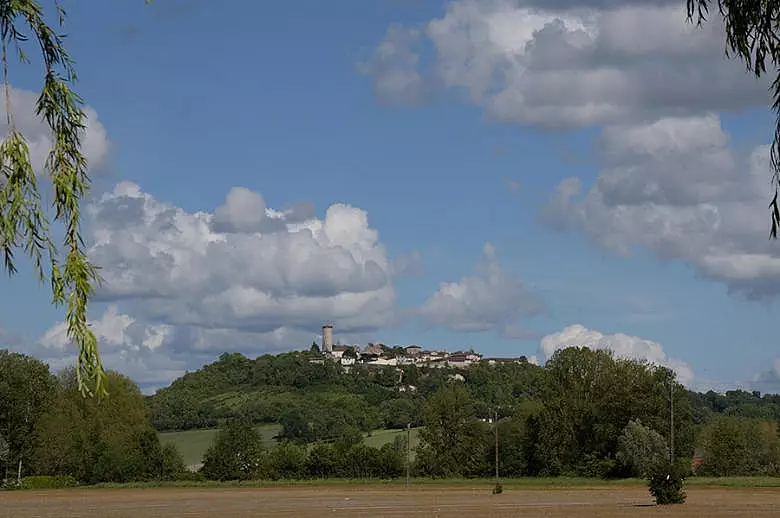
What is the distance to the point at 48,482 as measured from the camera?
110938 mm

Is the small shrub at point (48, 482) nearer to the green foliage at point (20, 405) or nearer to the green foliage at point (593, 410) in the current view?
the green foliage at point (20, 405)

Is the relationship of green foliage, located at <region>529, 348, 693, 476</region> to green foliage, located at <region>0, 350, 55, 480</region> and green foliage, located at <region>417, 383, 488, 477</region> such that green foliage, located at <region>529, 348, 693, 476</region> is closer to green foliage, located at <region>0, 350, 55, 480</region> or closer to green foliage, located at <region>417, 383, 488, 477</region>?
green foliage, located at <region>417, 383, 488, 477</region>

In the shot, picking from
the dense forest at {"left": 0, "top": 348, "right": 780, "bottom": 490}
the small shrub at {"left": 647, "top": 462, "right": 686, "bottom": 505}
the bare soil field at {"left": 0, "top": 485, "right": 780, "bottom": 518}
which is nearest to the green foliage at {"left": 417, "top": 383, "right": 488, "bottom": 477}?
the dense forest at {"left": 0, "top": 348, "right": 780, "bottom": 490}

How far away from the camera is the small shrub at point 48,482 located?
109 m

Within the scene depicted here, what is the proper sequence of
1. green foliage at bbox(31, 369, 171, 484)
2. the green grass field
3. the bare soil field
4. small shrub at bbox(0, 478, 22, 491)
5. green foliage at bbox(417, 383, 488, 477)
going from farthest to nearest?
1. the green grass field
2. green foliage at bbox(417, 383, 488, 477)
3. green foliage at bbox(31, 369, 171, 484)
4. small shrub at bbox(0, 478, 22, 491)
5. the bare soil field

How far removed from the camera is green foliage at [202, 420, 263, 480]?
11281 cm

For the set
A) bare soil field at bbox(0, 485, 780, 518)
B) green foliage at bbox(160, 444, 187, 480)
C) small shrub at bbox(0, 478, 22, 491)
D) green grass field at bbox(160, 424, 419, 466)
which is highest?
green grass field at bbox(160, 424, 419, 466)

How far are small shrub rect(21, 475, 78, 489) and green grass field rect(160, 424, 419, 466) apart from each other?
72.3 feet

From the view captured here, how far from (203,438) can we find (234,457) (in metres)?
42.8

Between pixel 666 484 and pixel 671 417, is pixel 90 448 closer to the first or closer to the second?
pixel 671 417

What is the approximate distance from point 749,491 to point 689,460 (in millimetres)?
26664

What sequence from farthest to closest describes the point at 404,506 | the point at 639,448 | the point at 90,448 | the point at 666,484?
1. the point at 90,448
2. the point at 639,448
3. the point at 404,506
4. the point at 666,484

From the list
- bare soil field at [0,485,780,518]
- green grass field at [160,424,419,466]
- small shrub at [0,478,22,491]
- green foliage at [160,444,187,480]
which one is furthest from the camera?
green grass field at [160,424,419,466]

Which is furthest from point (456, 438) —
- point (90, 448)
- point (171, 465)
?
point (90, 448)
